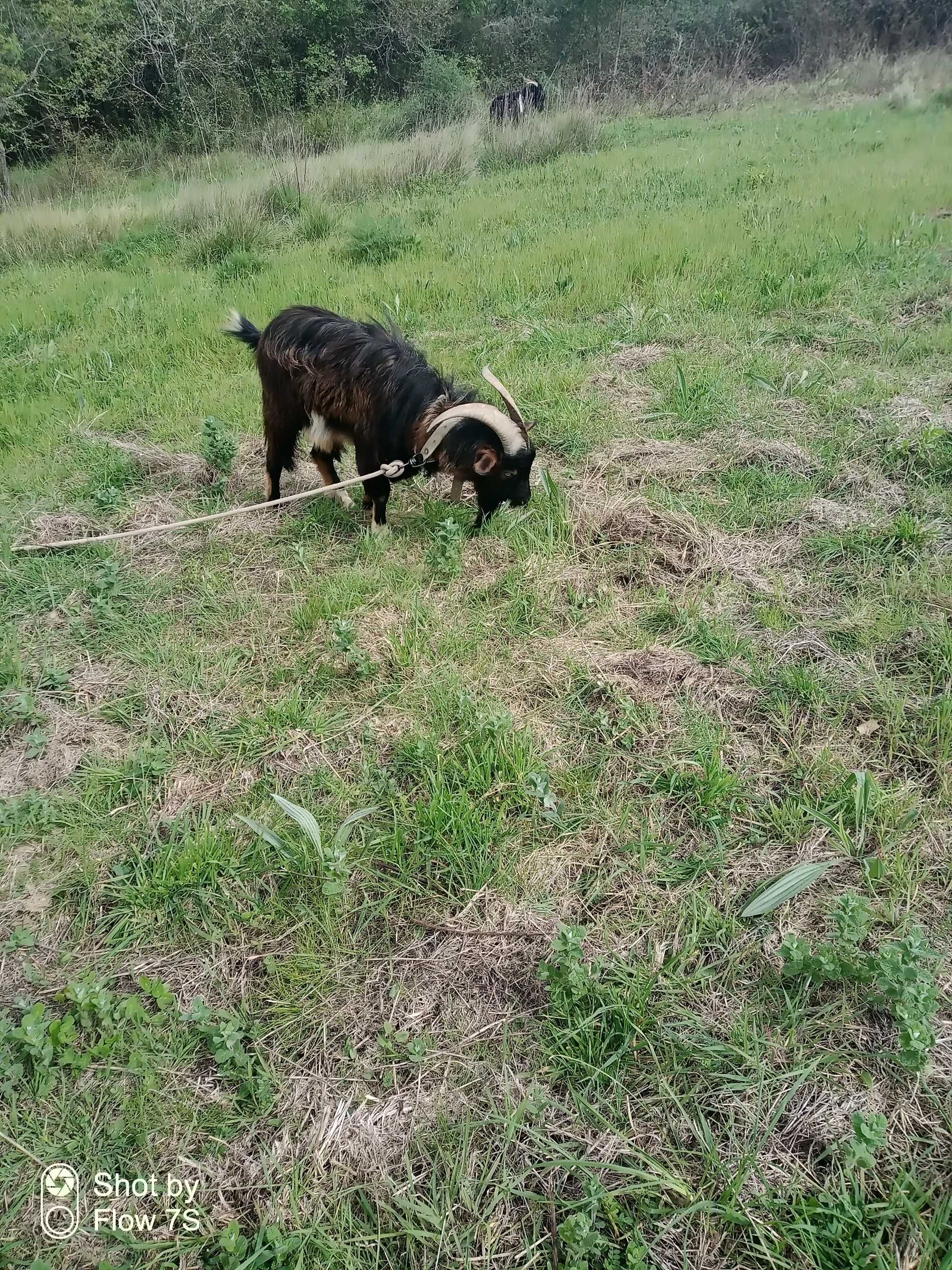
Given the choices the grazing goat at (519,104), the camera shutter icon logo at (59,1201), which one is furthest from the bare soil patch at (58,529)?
the grazing goat at (519,104)

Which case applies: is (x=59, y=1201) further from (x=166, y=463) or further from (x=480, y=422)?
(x=166, y=463)

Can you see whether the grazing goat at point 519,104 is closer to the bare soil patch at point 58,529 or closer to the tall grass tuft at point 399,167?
the tall grass tuft at point 399,167

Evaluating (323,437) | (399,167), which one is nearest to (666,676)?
(323,437)

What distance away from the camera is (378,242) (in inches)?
368

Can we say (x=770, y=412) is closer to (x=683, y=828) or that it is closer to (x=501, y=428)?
(x=501, y=428)

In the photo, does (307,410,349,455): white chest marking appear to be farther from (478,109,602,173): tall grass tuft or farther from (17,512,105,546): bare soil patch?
(478,109,602,173): tall grass tuft

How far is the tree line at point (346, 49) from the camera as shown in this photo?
19766 mm

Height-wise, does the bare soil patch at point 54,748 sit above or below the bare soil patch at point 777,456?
below

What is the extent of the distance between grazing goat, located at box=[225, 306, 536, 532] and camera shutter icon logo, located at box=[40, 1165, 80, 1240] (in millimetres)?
3370

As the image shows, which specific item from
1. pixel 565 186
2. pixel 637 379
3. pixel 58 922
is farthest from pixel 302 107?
pixel 58 922

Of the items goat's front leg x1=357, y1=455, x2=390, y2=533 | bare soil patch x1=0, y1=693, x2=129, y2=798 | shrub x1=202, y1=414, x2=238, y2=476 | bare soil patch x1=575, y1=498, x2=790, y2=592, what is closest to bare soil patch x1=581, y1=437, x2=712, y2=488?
bare soil patch x1=575, y1=498, x2=790, y2=592

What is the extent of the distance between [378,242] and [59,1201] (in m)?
9.93

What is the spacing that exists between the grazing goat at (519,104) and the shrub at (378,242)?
9.16m

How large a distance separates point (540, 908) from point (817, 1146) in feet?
3.36
